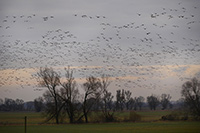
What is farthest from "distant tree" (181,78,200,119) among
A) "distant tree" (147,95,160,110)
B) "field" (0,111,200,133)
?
"distant tree" (147,95,160,110)

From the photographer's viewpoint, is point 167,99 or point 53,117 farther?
point 167,99

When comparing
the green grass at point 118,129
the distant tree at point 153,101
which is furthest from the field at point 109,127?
the distant tree at point 153,101

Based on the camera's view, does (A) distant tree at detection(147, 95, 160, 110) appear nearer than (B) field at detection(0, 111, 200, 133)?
No

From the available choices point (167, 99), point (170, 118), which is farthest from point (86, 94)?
point (167, 99)

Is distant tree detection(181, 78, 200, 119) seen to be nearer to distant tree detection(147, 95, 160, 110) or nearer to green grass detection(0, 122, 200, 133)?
green grass detection(0, 122, 200, 133)

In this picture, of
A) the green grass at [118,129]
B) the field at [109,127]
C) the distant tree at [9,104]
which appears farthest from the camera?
the distant tree at [9,104]

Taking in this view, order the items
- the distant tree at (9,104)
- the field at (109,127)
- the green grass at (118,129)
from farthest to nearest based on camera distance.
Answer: the distant tree at (9,104) → the field at (109,127) → the green grass at (118,129)

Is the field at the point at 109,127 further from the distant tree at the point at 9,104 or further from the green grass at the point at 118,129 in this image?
the distant tree at the point at 9,104

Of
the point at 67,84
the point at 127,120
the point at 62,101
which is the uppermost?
the point at 67,84

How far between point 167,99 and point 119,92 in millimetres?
50473

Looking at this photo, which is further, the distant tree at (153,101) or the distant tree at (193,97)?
the distant tree at (153,101)

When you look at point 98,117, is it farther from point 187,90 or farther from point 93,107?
point 187,90

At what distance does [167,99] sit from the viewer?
17712cm

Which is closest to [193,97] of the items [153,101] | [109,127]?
[109,127]
